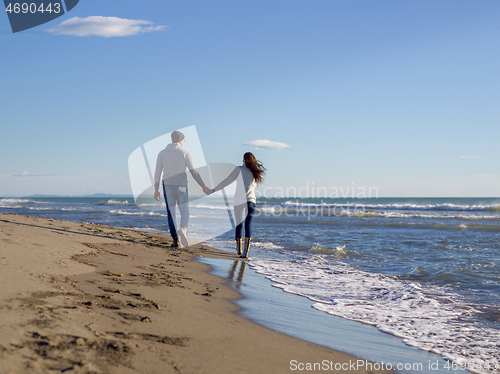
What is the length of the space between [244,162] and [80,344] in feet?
15.8

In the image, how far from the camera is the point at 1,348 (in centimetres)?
163

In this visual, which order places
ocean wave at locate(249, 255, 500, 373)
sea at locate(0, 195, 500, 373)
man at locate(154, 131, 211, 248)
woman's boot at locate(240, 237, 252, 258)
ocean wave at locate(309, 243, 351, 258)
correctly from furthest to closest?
1. ocean wave at locate(309, 243, 351, 258)
2. woman's boot at locate(240, 237, 252, 258)
3. man at locate(154, 131, 211, 248)
4. sea at locate(0, 195, 500, 373)
5. ocean wave at locate(249, 255, 500, 373)

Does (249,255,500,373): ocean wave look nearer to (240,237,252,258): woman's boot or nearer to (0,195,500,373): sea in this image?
(0,195,500,373): sea

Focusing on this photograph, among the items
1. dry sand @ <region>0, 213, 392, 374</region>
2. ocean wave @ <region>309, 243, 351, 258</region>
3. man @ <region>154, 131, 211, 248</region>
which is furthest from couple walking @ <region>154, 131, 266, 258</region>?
ocean wave @ <region>309, 243, 351, 258</region>

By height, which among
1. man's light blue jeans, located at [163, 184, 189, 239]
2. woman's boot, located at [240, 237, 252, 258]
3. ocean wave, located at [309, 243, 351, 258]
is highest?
man's light blue jeans, located at [163, 184, 189, 239]

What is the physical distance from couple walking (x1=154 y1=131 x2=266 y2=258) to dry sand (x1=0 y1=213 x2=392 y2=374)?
6.84 ft

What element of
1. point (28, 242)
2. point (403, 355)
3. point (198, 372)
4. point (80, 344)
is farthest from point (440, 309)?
Answer: point (28, 242)

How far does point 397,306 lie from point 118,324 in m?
3.27

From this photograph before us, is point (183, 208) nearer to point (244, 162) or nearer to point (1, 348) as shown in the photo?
point (244, 162)

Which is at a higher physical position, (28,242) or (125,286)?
(28,242)

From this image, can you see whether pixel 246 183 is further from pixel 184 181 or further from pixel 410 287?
pixel 410 287

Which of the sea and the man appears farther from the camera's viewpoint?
the man

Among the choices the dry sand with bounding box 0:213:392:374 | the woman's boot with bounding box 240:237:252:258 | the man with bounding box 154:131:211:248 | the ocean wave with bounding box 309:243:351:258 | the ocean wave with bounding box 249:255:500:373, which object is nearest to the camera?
the dry sand with bounding box 0:213:392:374

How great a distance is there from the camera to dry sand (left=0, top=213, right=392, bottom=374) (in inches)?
68.5
